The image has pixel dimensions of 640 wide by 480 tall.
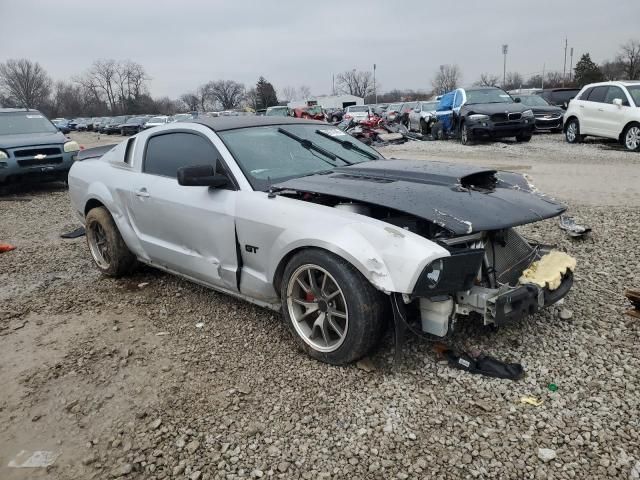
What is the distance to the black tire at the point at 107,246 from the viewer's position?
4676 mm

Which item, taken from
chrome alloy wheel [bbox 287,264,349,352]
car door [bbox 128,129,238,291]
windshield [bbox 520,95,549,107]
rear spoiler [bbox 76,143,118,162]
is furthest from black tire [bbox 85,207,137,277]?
windshield [bbox 520,95,549,107]

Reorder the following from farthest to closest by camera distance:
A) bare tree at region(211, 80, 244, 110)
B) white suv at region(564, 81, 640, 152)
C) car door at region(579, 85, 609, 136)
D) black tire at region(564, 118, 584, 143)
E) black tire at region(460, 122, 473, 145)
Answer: bare tree at region(211, 80, 244, 110) → black tire at region(460, 122, 473, 145) → black tire at region(564, 118, 584, 143) → car door at region(579, 85, 609, 136) → white suv at region(564, 81, 640, 152)

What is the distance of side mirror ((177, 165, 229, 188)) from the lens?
3.31m

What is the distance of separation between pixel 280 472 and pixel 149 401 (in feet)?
3.24

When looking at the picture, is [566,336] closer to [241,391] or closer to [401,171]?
[401,171]

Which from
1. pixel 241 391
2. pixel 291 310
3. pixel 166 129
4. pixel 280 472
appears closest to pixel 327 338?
pixel 291 310

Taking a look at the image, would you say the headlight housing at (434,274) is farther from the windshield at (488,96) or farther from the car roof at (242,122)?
the windshield at (488,96)

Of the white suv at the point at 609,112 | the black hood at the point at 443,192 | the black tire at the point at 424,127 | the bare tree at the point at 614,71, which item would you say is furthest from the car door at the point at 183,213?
the bare tree at the point at 614,71

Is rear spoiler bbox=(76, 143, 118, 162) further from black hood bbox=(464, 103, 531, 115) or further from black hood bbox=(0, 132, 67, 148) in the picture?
Answer: black hood bbox=(464, 103, 531, 115)

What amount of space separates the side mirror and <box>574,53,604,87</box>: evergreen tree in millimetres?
44840

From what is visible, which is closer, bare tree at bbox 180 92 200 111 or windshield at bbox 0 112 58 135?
windshield at bbox 0 112 58 135

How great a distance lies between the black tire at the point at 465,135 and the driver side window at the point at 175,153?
40.8 ft

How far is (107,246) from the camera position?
4801mm

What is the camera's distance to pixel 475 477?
2121mm
